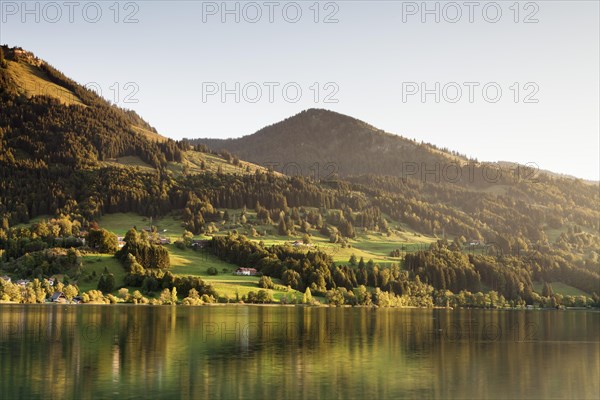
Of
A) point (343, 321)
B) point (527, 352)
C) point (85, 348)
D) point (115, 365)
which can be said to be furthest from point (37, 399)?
point (343, 321)

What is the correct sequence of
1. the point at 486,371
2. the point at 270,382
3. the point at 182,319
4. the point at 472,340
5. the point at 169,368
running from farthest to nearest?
the point at 182,319 < the point at 472,340 < the point at 486,371 < the point at 169,368 < the point at 270,382

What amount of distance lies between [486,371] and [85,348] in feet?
168

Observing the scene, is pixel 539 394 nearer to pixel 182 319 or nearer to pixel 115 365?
pixel 115 365

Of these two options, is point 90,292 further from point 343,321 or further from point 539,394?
point 539,394

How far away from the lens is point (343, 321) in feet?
523

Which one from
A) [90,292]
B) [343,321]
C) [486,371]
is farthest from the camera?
[90,292]

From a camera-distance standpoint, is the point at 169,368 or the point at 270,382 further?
the point at 169,368

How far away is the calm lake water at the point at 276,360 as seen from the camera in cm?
6914

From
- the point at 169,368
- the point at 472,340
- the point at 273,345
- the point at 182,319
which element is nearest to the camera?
the point at 169,368

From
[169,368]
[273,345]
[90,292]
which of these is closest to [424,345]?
[273,345]

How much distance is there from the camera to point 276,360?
8875cm

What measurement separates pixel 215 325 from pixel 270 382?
61.5 metres

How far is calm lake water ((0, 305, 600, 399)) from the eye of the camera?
69.1m

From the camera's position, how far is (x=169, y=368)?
7919cm
